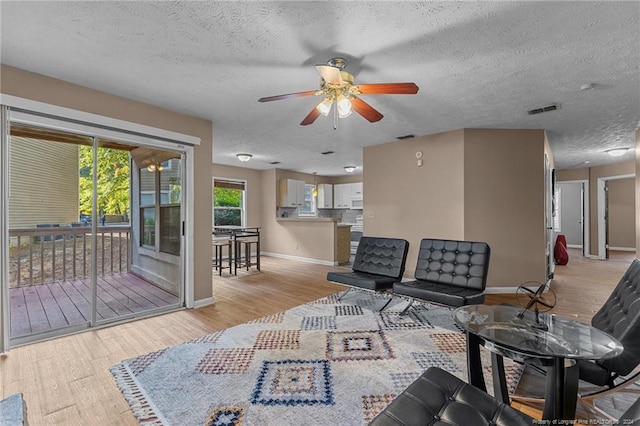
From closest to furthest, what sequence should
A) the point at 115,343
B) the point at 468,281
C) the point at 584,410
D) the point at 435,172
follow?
the point at 584,410
the point at 115,343
the point at 468,281
the point at 435,172

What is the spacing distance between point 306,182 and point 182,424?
25.4 ft

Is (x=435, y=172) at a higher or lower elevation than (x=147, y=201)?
higher

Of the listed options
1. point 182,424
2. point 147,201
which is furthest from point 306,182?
point 182,424

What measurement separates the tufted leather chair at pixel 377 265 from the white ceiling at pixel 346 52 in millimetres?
1715

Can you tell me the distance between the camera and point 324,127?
4.37 metres

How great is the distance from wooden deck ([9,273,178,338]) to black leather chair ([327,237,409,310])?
2312 millimetres

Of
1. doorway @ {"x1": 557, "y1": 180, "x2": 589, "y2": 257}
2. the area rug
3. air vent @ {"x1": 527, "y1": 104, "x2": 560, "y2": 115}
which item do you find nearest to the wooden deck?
the area rug

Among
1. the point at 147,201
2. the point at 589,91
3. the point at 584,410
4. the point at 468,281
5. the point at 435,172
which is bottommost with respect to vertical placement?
the point at 584,410

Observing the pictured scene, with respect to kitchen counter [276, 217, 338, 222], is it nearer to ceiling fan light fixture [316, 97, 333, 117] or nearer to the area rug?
the area rug

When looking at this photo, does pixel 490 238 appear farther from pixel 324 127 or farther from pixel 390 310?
pixel 324 127

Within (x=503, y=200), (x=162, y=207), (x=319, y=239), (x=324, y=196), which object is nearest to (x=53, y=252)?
(x=162, y=207)

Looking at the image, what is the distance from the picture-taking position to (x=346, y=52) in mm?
2277

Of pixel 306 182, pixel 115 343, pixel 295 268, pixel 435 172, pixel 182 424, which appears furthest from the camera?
pixel 306 182

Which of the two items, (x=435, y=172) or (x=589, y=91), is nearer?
(x=589, y=91)
